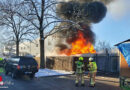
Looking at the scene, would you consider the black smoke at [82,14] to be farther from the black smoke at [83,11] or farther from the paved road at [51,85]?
the paved road at [51,85]

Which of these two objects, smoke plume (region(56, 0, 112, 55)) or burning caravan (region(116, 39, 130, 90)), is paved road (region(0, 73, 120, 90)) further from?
smoke plume (region(56, 0, 112, 55))

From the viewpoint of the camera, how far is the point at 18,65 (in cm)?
1193

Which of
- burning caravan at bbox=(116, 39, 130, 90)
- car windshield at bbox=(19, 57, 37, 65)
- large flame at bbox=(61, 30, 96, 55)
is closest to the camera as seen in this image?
burning caravan at bbox=(116, 39, 130, 90)

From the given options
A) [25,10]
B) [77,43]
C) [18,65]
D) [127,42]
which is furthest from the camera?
[77,43]

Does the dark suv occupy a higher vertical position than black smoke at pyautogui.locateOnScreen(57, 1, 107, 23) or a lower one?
lower

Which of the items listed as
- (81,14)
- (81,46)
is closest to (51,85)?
(81,14)

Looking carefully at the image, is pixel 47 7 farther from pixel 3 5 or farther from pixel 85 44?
pixel 85 44

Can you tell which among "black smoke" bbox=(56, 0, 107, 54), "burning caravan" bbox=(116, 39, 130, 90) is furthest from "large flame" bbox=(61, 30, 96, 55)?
"burning caravan" bbox=(116, 39, 130, 90)

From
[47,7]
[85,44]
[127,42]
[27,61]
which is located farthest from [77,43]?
[127,42]

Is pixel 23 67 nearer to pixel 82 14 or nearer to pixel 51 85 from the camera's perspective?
pixel 51 85

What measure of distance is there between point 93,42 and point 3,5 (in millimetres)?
13952

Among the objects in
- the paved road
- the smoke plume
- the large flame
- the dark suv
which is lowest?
the paved road

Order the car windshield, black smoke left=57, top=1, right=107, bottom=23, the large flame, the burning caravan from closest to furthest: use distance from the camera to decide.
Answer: the burning caravan, the car windshield, black smoke left=57, top=1, right=107, bottom=23, the large flame

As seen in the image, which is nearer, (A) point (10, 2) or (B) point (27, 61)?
(B) point (27, 61)
